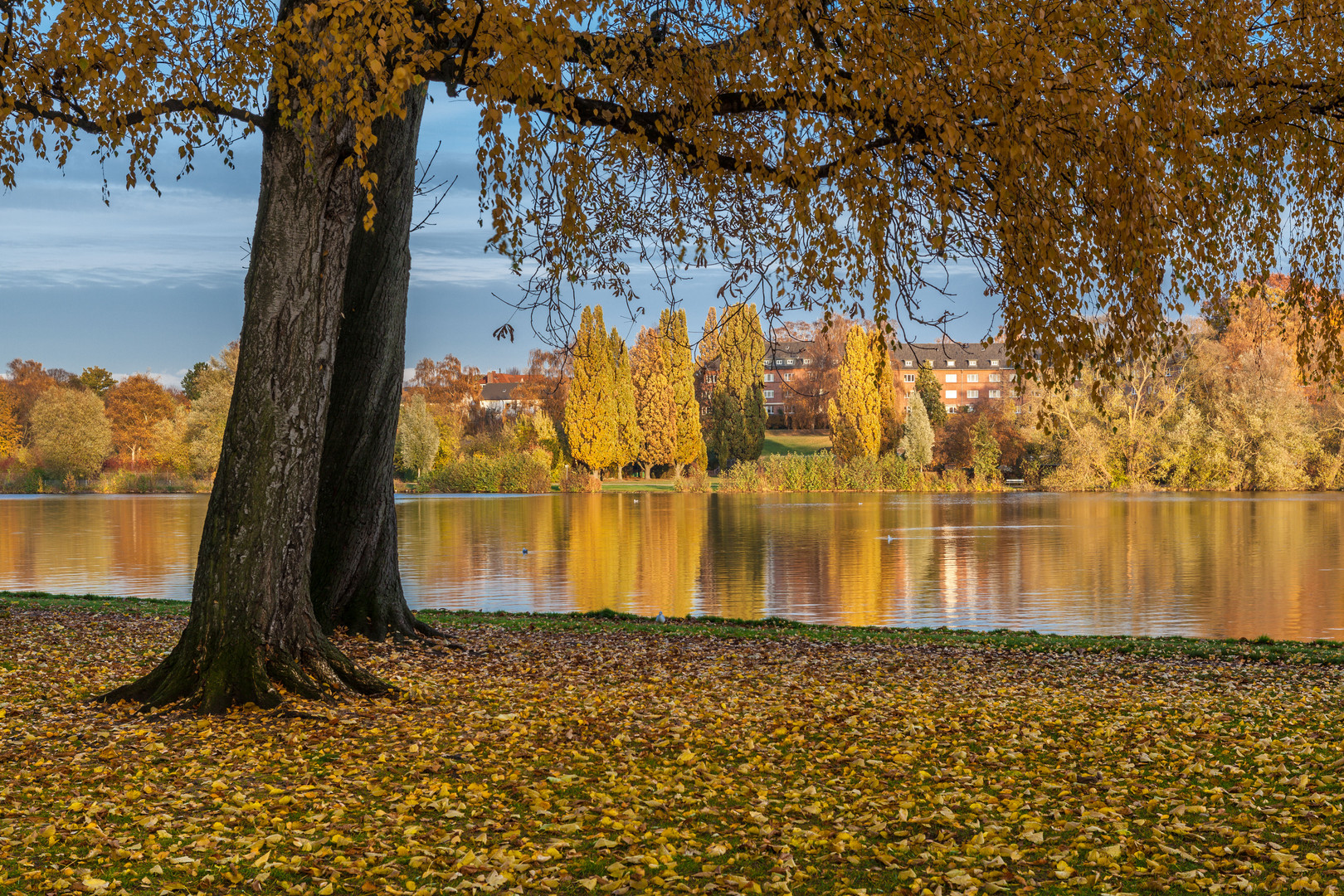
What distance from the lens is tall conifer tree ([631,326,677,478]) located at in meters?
56.8

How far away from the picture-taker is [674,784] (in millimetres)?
5379

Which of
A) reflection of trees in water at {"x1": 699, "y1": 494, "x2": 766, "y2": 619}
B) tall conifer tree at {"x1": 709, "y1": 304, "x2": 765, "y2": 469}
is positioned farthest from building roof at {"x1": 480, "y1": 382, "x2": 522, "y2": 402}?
reflection of trees in water at {"x1": 699, "y1": 494, "x2": 766, "y2": 619}

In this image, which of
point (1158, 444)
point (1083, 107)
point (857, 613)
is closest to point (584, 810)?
point (1083, 107)

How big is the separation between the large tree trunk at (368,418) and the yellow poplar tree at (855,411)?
152 feet

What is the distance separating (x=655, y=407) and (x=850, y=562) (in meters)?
34.9

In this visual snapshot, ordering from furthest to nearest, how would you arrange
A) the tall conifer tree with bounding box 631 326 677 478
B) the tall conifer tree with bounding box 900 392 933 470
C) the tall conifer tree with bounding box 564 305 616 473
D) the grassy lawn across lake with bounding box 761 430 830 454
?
the grassy lawn across lake with bounding box 761 430 830 454 → the tall conifer tree with bounding box 900 392 933 470 → the tall conifer tree with bounding box 631 326 677 478 → the tall conifer tree with bounding box 564 305 616 473

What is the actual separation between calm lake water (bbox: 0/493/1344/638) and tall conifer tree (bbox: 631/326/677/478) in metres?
16.7

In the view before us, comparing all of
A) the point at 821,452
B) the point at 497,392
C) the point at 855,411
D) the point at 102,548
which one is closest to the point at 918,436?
the point at 855,411

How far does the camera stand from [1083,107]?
5656mm

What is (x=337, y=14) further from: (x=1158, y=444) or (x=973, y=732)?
(x=1158, y=444)

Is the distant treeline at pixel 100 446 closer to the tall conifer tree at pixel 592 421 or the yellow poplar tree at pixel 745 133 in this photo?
the tall conifer tree at pixel 592 421

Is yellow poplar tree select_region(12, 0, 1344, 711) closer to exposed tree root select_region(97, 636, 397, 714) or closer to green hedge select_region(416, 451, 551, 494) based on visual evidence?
exposed tree root select_region(97, 636, 397, 714)

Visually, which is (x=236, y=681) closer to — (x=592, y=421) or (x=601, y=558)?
(x=601, y=558)

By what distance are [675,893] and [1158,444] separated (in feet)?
170
